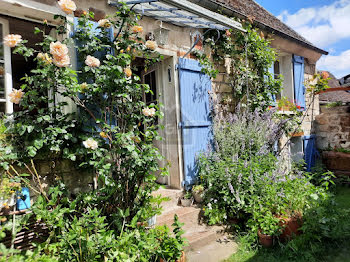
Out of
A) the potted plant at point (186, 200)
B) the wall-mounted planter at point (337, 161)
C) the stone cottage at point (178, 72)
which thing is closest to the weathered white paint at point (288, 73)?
the wall-mounted planter at point (337, 161)

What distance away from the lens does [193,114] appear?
398 centimetres

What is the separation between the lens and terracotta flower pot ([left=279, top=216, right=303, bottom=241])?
9.34 feet

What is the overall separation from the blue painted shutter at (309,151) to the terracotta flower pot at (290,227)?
3.82 metres

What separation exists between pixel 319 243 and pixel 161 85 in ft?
10.6

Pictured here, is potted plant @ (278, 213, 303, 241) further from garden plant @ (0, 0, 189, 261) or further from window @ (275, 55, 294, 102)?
window @ (275, 55, 294, 102)

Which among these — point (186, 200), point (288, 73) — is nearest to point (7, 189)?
point (186, 200)

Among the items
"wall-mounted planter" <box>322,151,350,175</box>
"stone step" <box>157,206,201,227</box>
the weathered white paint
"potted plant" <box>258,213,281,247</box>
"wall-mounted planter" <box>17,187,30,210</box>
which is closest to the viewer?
"wall-mounted planter" <box>17,187,30,210</box>

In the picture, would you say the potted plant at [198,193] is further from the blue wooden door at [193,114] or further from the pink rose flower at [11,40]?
the pink rose flower at [11,40]

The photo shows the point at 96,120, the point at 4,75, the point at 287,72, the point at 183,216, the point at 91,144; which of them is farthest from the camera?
the point at 287,72

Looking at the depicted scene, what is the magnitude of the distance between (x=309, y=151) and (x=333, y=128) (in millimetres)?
932

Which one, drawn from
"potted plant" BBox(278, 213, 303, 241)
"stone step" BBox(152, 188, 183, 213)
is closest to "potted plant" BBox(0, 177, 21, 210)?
"stone step" BBox(152, 188, 183, 213)

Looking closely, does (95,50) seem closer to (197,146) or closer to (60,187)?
(60,187)

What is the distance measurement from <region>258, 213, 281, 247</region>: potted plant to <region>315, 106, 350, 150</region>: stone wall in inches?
185

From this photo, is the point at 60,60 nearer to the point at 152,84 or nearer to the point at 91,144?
the point at 91,144
